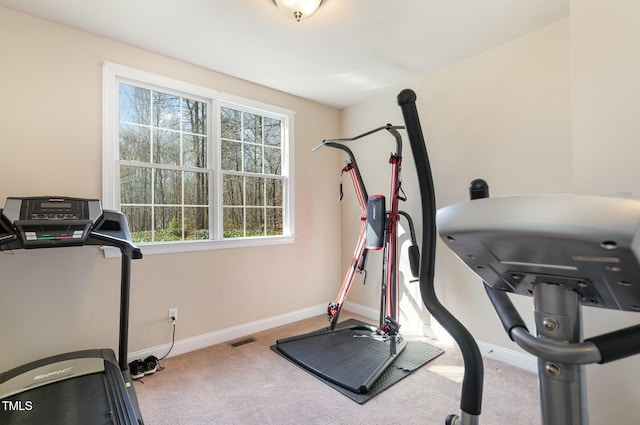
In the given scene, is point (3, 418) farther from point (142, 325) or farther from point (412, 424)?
point (412, 424)

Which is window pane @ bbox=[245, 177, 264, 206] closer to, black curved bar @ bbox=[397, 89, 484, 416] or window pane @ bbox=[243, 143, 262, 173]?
window pane @ bbox=[243, 143, 262, 173]

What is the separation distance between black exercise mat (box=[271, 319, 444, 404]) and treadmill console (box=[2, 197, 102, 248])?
1802mm

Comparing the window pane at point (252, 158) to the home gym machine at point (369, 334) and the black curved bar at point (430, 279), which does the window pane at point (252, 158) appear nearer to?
the home gym machine at point (369, 334)

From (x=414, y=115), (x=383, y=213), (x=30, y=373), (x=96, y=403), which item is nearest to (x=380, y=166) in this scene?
(x=383, y=213)

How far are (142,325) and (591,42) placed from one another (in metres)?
3.35

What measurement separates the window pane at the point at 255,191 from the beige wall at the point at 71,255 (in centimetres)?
64

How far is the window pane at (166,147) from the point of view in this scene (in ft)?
8.79

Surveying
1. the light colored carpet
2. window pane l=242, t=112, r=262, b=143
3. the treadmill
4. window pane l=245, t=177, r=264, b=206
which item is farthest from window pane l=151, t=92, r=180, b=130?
the light colored carpet

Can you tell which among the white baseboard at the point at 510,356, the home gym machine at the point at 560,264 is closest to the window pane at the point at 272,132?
the white baseboard at the point at 510,356

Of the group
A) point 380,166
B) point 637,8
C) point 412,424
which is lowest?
point 412,424

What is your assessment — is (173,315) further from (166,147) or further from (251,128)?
(251,128)

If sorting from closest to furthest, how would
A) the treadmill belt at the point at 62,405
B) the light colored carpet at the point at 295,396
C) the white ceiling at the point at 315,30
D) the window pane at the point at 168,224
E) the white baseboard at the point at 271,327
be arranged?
the treadmill belt at the point at 62,405 → the light colored carpet at the point at 295,396 → the white ceiling at the point at 315,30 → the white baseboard at the point at 271,327 → the window pane at the point at 168,224

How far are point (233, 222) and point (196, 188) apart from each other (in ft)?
1.64

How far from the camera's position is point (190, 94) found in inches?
111
